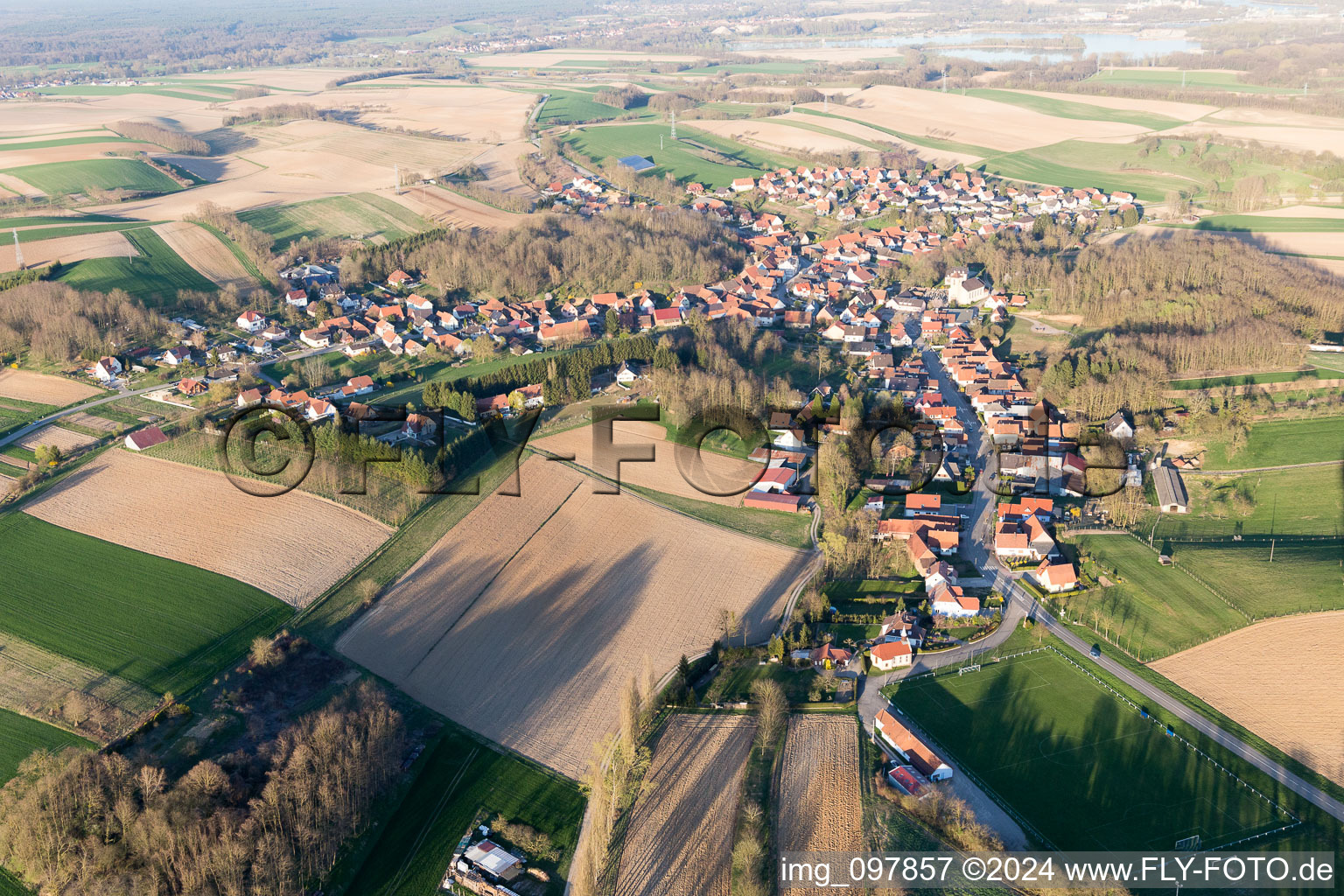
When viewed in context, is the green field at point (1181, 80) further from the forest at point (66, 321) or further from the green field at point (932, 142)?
the forest at point (66, 321)

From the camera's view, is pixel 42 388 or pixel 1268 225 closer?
pixel 42 388

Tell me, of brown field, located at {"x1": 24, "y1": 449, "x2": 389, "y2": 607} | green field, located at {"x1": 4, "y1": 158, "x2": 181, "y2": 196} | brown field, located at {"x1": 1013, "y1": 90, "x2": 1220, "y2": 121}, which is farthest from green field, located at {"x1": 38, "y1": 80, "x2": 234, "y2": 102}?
brown field, located at {"x1": 24, "y1": 449, "x2": 389, "y2": 607}

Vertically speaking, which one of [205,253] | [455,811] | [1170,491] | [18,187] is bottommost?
[455,811]

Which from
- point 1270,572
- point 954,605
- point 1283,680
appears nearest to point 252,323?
point 954,605

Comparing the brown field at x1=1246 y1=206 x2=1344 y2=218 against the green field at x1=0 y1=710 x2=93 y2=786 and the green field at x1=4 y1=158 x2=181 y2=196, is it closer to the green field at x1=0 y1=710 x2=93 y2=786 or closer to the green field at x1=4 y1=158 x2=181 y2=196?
the green field at x1=0 y1=710 x2=93 y2=786

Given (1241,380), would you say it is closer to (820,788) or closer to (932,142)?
(820,788)

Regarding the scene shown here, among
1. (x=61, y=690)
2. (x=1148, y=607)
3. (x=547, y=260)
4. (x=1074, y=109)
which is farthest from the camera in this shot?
(x=1074, y=109)
